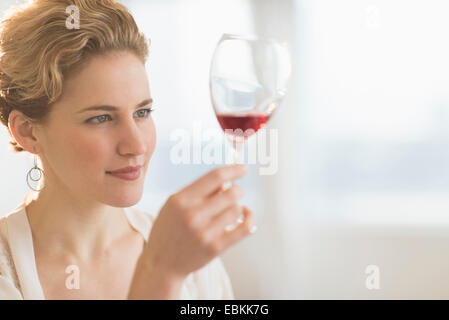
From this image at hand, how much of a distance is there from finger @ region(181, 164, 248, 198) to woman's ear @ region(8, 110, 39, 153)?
687mm

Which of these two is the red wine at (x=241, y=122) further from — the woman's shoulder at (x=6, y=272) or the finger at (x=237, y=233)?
the woman's shoulder at (x=6, y=272)

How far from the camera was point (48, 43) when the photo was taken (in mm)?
1158

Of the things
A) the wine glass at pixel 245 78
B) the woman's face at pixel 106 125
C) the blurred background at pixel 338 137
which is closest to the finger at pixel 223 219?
the wine glass at pixel 245 78

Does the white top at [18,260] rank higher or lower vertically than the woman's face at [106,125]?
lower

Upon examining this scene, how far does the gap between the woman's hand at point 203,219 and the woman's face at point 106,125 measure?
0.39 m

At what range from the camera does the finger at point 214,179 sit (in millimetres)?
722

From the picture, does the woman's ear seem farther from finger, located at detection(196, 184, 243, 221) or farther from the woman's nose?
finger, located at detection(196, 184, 243, 221)

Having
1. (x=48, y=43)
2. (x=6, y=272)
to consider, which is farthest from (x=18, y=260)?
(x=48, y=43)

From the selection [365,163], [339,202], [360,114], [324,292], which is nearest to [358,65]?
[360,114]

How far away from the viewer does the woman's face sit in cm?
115

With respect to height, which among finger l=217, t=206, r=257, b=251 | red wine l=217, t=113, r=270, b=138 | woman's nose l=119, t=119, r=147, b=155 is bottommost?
finger l=217, t=206, r=257, b=251

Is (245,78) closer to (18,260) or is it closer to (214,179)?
(214,179)

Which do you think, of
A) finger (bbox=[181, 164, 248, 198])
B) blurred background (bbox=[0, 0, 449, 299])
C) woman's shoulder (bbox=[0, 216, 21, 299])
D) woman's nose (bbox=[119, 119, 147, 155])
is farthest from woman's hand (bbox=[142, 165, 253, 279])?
blurred background (bbox=[0, 0, 449, 299])

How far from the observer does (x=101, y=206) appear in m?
1.33
